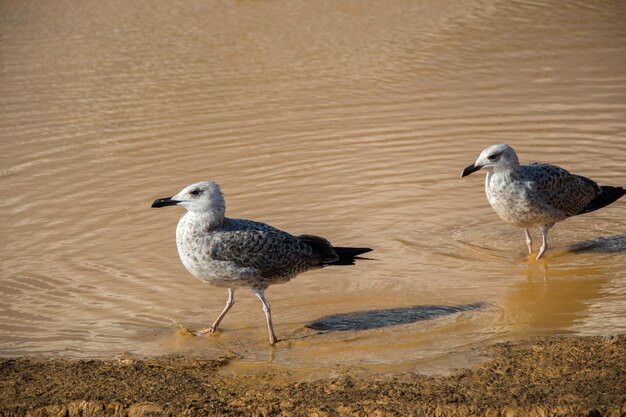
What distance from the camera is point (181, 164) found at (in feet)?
40.1

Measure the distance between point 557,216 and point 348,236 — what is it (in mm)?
2189

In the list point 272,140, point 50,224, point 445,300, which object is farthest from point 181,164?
point 445,300

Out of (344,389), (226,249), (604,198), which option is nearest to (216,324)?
(226,249)

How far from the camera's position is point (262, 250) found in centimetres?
765

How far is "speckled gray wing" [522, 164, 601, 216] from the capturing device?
9172 mm

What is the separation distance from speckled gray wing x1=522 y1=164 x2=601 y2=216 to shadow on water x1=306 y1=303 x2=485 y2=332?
167 centimetres

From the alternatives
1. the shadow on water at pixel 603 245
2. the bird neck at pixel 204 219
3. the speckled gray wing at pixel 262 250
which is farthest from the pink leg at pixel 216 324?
the shadow on water at pixel 603 245

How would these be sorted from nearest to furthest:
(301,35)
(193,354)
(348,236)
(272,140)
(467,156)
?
(193,354), (348,236), (467,156), (272,140), (301,35)

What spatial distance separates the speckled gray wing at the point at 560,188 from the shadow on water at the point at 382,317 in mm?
1670

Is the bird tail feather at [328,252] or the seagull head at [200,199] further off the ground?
the seagull head at [200,199]

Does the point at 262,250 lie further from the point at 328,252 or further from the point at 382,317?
the point at 382,317

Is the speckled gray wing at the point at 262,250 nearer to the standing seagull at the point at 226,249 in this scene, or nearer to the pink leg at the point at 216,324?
the standing seagull at the point at 226,249

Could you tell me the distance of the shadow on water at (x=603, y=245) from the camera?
9.17 meters

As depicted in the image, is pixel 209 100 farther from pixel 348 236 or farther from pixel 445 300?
pixel 445 300
